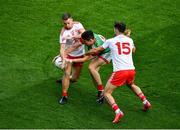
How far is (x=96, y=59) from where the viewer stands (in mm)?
10898

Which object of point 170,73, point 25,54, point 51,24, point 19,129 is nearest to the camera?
point 19,129

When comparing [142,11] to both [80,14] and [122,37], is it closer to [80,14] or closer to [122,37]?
[80,14]

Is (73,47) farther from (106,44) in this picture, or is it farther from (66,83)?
(106,44)

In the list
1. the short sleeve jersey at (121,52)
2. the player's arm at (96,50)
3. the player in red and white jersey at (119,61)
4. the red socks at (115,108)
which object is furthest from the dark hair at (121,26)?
the red socks at (115,108)

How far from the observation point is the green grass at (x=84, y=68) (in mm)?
10328

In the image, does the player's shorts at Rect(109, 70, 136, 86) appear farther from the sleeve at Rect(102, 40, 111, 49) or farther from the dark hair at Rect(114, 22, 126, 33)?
the dark hair at Rect(114, 22, 126, 33)

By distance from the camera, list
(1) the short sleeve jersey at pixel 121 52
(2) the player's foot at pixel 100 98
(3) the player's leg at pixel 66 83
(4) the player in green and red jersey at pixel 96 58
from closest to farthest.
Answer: (1) the short sleeve jersey at pixel 121 52
(4) the player in green and red jersey at pixel 96 58
(3) the player's leg at pixel 66 83
(2) the player's foot at pixel 100 98

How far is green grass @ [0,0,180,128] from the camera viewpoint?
1033 cm

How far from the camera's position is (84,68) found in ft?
41.9

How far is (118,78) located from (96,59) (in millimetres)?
1051

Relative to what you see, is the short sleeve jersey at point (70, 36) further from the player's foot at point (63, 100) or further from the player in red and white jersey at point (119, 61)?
the player in red and white jersey at point (119, 61)

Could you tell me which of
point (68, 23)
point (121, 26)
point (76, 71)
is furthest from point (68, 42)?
point (121, 26)

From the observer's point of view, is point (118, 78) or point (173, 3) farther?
point (173, 3)

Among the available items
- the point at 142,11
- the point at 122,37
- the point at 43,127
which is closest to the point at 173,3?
A: the point at 142,11
